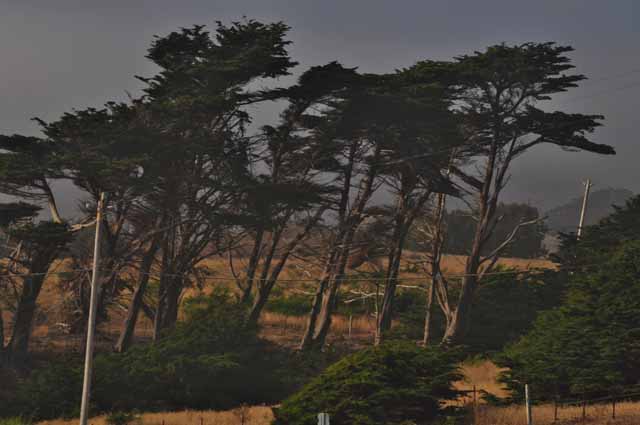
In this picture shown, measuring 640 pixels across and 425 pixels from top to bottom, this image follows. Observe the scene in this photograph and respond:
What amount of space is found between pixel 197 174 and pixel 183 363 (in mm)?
10416

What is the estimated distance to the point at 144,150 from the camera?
123 feet

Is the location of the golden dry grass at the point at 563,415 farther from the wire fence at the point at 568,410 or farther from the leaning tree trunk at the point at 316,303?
the leaning tree trunk at the point at 316,303

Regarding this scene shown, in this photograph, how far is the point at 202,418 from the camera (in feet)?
89.4

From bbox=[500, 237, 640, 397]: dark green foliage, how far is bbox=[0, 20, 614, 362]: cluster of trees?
9772 millimetres

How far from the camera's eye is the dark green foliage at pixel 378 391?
24.0 metres

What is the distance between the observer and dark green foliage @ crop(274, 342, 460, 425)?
944 inches

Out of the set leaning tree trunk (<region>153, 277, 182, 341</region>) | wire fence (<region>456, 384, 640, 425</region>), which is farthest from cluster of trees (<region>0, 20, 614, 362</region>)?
wire fence (<region>456, 384, 640, 425</region>)

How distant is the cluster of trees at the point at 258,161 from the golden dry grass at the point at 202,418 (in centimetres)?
778

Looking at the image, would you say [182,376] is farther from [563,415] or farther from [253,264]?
[563,415]

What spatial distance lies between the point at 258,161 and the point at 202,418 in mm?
18157

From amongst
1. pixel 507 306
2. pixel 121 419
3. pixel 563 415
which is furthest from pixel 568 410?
pixel 507 306

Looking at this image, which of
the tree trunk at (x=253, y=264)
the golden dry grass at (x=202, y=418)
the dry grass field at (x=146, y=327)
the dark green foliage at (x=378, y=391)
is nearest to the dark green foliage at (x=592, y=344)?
the dark green foliage at (x=378, y=391)

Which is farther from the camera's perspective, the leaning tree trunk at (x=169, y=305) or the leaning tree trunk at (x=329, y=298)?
the leaning tree trunk at (x=329, y=298)

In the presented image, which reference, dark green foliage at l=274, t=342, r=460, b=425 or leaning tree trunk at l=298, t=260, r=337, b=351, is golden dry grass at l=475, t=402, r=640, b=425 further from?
leaning tree trunk at l=298, t=260, r=337, b=351
